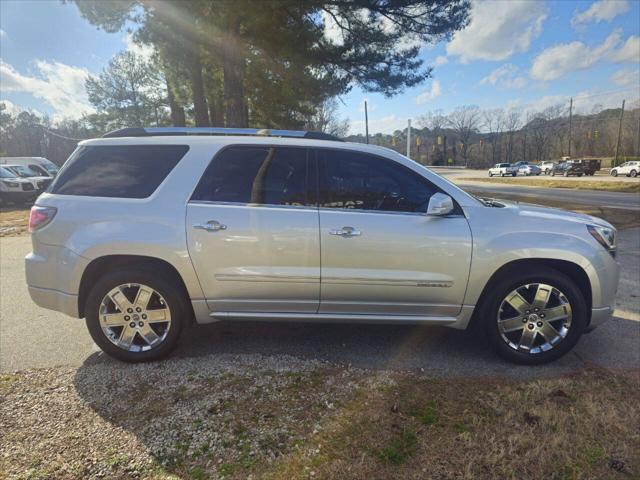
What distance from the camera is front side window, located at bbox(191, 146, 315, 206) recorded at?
314 centimetres

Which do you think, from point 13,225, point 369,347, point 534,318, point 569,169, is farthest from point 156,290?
point 569,169

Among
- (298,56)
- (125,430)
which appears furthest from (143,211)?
(298,56)

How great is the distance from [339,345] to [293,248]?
1145 mm

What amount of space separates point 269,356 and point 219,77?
18407mm

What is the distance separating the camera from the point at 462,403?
2.65 m

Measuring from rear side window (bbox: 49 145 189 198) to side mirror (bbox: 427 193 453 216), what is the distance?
82.6 inches

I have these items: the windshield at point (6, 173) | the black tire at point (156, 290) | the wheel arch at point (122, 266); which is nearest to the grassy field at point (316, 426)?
the black tire at point (156, 290)

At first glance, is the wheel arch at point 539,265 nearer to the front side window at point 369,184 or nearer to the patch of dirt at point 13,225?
the front side window at point 369,184

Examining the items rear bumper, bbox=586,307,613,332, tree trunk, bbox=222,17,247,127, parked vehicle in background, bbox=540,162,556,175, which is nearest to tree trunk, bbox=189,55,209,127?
tree trunk, bbox=222,17,247,127

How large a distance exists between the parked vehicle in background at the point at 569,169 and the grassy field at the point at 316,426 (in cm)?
4934

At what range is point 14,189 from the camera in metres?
16.5

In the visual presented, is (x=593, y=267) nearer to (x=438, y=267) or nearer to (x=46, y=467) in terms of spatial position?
(x=438, y=267)

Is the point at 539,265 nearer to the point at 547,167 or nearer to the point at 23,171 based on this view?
the point at 23,171

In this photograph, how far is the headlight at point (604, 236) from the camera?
3215 millimetres
